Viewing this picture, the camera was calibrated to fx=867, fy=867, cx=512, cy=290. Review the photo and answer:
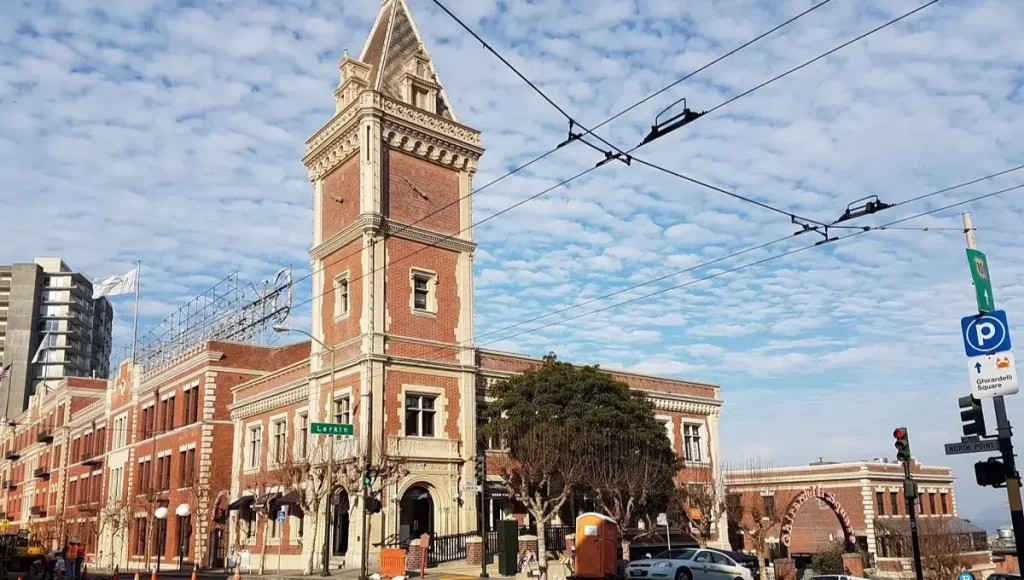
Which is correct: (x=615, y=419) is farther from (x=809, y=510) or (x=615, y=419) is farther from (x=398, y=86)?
(x=809, y=510)

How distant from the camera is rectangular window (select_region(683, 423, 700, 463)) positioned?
161ft

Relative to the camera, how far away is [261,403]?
148 feet

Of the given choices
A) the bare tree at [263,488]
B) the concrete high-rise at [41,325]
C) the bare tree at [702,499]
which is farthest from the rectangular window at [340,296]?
the concrete high-rise at [41,325]

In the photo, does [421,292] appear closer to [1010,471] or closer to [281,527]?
[281,527]

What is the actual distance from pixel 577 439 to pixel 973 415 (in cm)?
2167

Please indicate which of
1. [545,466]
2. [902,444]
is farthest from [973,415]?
[545,466]

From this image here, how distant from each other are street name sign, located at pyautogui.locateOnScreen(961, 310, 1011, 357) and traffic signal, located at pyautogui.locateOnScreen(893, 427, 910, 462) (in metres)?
6.05

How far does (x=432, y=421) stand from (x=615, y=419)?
323 inches

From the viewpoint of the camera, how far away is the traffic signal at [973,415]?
1602 centimetres

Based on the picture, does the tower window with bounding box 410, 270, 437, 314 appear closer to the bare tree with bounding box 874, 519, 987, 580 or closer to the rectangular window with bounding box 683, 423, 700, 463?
the rectangular window with bounding box 683, 423, 700, 463

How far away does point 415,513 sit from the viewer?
121 feet

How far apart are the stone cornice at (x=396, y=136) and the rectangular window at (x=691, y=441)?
64.7 ft

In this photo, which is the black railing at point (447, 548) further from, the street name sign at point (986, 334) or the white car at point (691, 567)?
the street name sign at point (986, 334)

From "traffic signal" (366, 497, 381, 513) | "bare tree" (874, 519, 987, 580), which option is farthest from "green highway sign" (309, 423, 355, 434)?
"bare tree" (874, 519, 987, 580)
